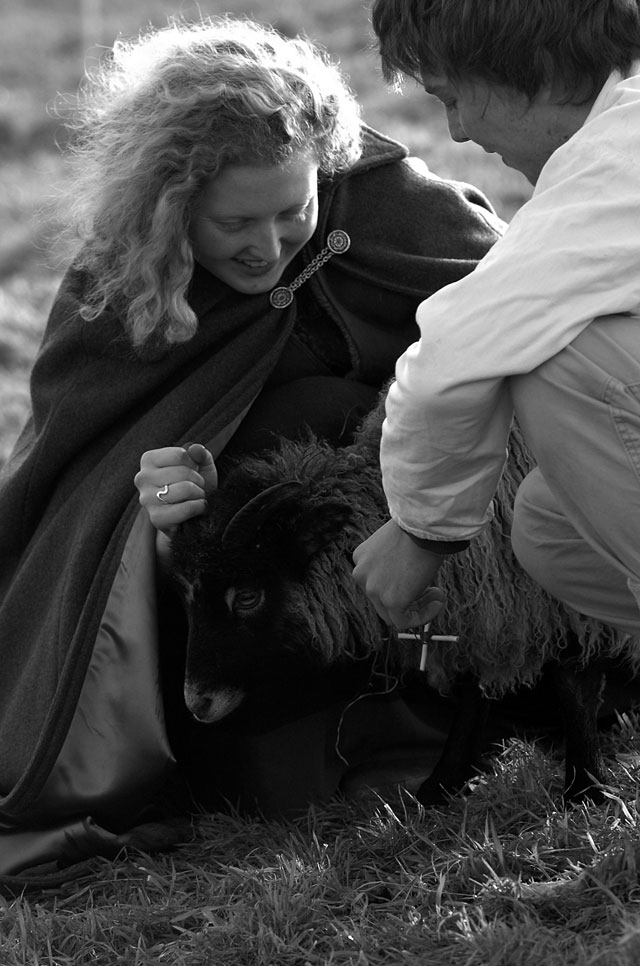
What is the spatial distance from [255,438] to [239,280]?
42 cm

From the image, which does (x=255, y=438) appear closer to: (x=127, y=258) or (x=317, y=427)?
(x=317, y=427)

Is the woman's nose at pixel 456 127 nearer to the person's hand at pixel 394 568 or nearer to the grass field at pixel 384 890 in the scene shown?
the grass field at pixel 384 890

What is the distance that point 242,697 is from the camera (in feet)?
10.5

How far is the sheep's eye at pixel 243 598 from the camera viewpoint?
315 cm

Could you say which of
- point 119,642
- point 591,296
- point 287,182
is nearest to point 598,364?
point 591,296

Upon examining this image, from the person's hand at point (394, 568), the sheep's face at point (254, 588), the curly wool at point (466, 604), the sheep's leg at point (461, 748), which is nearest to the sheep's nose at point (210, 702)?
the sheep's face at point (254, 588)

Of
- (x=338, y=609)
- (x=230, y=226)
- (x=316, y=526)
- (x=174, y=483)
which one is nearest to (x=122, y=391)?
(x=174, y=483)

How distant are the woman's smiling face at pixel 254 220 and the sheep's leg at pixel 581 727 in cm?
128

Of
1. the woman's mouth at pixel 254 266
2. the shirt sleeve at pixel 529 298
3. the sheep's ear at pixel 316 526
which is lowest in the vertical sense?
the sheep's ear at pixel 316 526

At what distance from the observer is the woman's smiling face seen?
317cm

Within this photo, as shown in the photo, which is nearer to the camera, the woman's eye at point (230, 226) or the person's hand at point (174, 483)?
the person's hand at point (174, 483)

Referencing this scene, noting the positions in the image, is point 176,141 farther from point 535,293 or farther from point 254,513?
point 535,293

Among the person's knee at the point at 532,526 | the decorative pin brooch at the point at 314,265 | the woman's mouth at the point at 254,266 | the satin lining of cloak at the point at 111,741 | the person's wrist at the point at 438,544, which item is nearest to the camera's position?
the person's wrist at the point at 438,544

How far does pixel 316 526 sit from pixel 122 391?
0.63 meters
